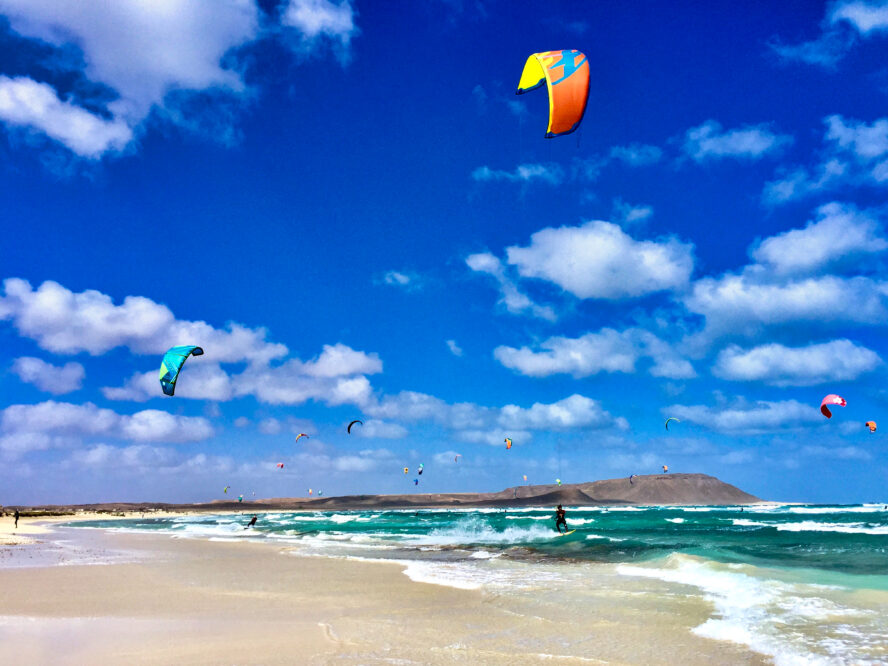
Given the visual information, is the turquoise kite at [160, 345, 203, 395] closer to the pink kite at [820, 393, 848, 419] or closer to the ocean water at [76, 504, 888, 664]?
the ocean water at [76, 504, 888, 664]

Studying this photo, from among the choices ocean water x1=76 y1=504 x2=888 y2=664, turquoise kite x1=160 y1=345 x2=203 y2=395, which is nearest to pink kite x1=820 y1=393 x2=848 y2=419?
ocean water x1=76 y1=504 x2=888 y2=664

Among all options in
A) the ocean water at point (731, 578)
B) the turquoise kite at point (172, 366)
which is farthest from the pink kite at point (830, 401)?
the turquoise kite at point (172, 366)

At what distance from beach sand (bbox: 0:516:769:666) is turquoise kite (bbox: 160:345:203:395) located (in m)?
6.69

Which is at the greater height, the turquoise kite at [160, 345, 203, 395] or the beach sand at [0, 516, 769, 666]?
the turquoise kite at [160, 345, 203, 395]

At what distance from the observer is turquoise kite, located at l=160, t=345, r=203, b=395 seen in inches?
849

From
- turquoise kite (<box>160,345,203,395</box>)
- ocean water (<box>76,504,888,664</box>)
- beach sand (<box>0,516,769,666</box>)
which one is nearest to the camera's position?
beach sand (<box>0,516,769,666</box>)

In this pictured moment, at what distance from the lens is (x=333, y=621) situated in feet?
32.0

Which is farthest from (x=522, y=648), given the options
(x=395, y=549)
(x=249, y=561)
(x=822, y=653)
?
(x=395, y=549)

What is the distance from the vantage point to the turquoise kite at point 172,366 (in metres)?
21.6

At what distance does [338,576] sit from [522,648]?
9266 mm

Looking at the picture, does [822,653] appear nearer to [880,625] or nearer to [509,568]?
[880,625]

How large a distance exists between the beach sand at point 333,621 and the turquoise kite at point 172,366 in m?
6.69

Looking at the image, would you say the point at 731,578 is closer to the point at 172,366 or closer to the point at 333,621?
the point at 333,621

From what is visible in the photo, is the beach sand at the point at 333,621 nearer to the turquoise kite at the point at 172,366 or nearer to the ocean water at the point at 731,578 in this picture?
the ocean water at the point at 731,578
